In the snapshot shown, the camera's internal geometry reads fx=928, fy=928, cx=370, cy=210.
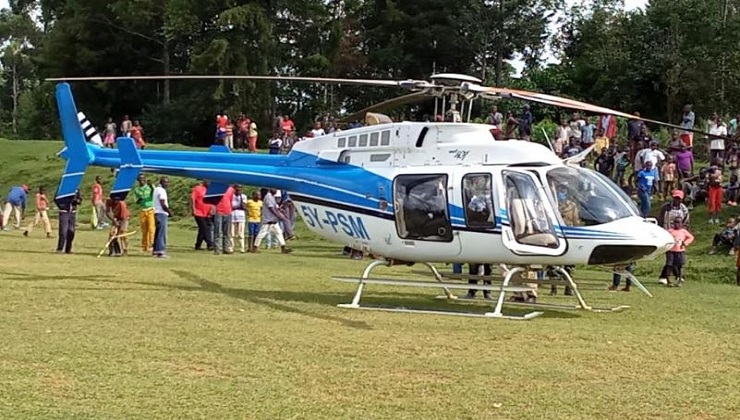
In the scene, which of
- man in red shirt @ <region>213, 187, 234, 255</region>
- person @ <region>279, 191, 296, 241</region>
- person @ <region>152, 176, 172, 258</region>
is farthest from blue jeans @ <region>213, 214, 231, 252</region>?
person @ <region>279, 191, 296, 241</region>

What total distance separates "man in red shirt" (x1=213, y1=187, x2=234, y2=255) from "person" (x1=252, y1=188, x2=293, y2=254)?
3.96 ft

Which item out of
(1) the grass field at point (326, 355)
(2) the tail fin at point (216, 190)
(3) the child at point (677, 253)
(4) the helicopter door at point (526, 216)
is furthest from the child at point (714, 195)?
(2) the tail fin at point (216, 190)

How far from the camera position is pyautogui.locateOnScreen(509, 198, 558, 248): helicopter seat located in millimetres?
12508

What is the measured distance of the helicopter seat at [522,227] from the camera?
1251cm

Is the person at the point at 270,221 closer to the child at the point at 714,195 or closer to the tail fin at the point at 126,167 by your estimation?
the tail fin at the point at 126,167

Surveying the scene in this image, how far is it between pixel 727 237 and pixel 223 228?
12349 millimetres

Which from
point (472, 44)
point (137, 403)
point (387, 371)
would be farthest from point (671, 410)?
point (472, 44)

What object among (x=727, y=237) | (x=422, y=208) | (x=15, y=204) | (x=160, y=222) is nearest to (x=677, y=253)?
(x=727, y=237)

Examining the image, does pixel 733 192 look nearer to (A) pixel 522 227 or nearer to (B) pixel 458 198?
(A) pixel 522 227

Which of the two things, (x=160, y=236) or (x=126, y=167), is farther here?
(x=160, y=236)

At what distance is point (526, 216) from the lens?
12539 mm

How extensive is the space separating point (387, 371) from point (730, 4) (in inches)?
2035

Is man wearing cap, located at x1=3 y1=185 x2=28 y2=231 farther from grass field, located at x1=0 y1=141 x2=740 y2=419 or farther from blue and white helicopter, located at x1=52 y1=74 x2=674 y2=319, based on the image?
blue and white helicopter, located at x1=52 y1=74 x2=674 y2=319

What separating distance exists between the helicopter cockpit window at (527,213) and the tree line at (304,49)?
34.4 metres
